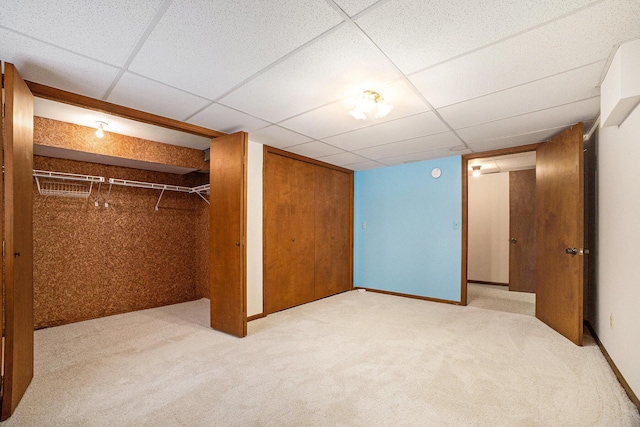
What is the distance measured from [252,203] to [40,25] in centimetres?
241

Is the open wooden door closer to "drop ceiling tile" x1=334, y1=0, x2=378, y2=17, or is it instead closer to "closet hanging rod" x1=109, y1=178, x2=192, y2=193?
"closet hanging rod" x1=109, y1=178, x2=192, y2=193

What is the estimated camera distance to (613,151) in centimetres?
239

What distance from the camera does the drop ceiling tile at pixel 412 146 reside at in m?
3.54

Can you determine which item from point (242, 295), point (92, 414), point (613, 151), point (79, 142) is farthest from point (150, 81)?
point (613, 151)

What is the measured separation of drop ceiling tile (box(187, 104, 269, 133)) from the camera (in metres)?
2.72

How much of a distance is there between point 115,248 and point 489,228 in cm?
667

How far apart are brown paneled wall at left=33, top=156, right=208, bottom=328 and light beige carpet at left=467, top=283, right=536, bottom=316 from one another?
4478mm

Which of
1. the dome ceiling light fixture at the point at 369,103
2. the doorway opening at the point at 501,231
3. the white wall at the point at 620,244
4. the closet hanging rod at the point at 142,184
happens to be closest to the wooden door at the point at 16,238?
the closet hanging rod at the point at 142,184

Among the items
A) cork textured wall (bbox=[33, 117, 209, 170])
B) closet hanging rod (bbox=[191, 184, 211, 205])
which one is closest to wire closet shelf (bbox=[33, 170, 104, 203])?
cork textured wall (bbox=[33, 117, 209, 170])

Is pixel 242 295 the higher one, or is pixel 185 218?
pixel 185 218

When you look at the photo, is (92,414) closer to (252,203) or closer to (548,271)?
(252,203)

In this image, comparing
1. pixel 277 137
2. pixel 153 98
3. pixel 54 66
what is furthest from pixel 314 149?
pixel 54 66

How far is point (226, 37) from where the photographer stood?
165 cm

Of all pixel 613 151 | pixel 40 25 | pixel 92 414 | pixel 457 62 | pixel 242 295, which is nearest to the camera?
pixel 40 25
